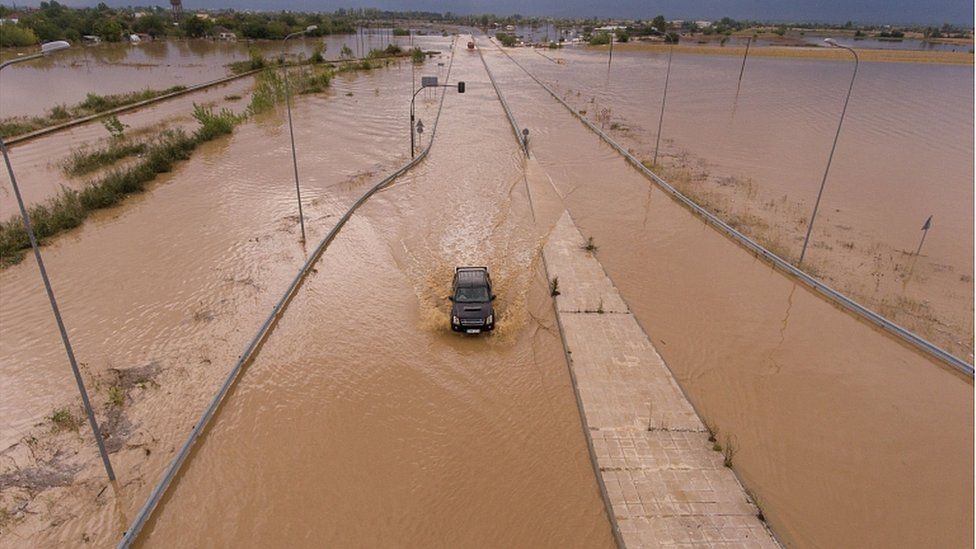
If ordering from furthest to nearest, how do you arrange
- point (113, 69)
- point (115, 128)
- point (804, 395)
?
point (113, 69)
point (115, 128)
point (804, 395)

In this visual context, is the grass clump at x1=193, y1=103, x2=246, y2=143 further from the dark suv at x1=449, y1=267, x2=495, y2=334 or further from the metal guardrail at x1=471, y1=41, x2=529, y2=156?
the dark suv at x1=449, y1=267, x2=495, y2=334

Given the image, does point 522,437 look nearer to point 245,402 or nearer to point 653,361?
point 653,361

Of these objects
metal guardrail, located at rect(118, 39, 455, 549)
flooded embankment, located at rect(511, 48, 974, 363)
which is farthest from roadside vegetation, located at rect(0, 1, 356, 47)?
metal guardrail, located at rect(118, 39, 455, 549)

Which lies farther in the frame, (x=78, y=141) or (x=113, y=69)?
(x=113, y=69)

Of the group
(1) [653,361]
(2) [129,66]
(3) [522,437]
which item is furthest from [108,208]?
(2) [129,66]

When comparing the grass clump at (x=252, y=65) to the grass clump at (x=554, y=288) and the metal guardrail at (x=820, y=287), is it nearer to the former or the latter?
the metal guardrail at (x=820, y=287)

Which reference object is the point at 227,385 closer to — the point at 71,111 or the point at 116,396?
the point at 116,396

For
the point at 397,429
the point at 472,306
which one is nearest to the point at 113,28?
the point at 472,306
